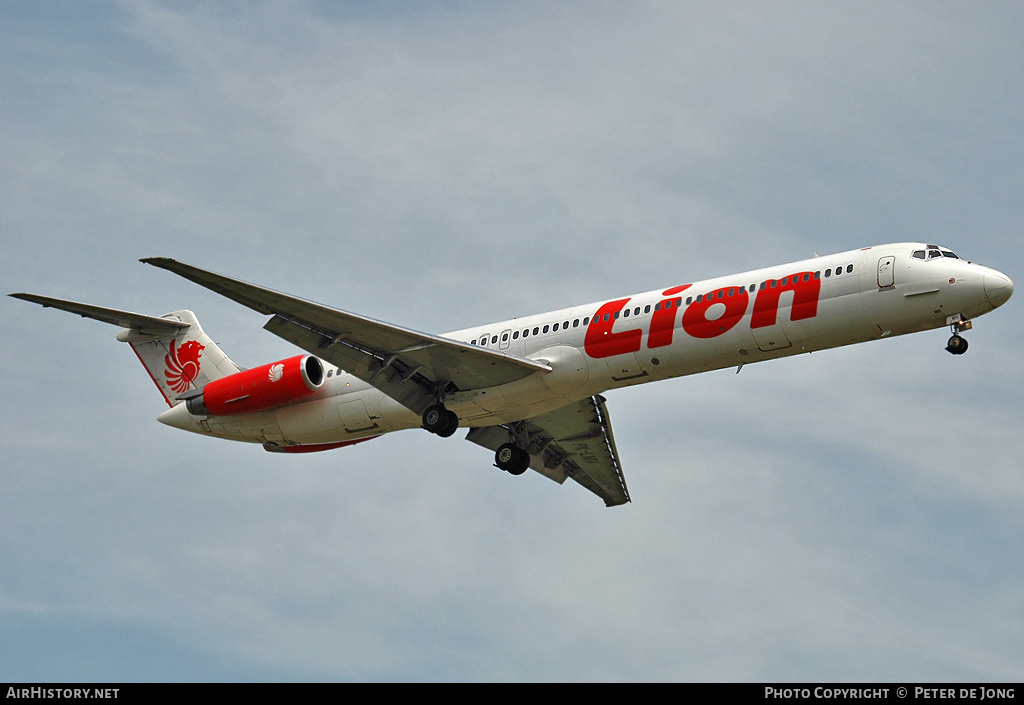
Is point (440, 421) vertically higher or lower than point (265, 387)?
lower

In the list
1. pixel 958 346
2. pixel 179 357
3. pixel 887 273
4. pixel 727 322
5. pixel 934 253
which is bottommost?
pixel 958 346

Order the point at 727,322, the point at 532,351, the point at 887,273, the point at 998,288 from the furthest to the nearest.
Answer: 1. the point at 532,351
2. the point at 727,322
3. the point at 887,273
4. the point at 998,288

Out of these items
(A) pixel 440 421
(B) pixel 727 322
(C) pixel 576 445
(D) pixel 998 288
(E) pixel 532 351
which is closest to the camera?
(D) pixel 998 288

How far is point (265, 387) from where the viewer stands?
3209cm

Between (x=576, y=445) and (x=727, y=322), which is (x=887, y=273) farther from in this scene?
(x=576, y=445)

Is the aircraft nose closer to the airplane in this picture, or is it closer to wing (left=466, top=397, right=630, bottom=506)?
the airplane

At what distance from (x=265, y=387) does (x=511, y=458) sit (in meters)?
7.51

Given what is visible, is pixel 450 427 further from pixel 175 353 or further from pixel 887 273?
pixel 887 273

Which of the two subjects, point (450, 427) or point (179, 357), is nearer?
point (450, 427)

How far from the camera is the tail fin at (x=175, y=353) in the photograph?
35656 mm

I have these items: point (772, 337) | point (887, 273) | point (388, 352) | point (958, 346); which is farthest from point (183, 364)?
point (958, 346)

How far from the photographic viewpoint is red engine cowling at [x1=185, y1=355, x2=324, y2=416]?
105 ft

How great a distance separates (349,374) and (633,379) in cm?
802

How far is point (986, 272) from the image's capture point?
2586 cm
